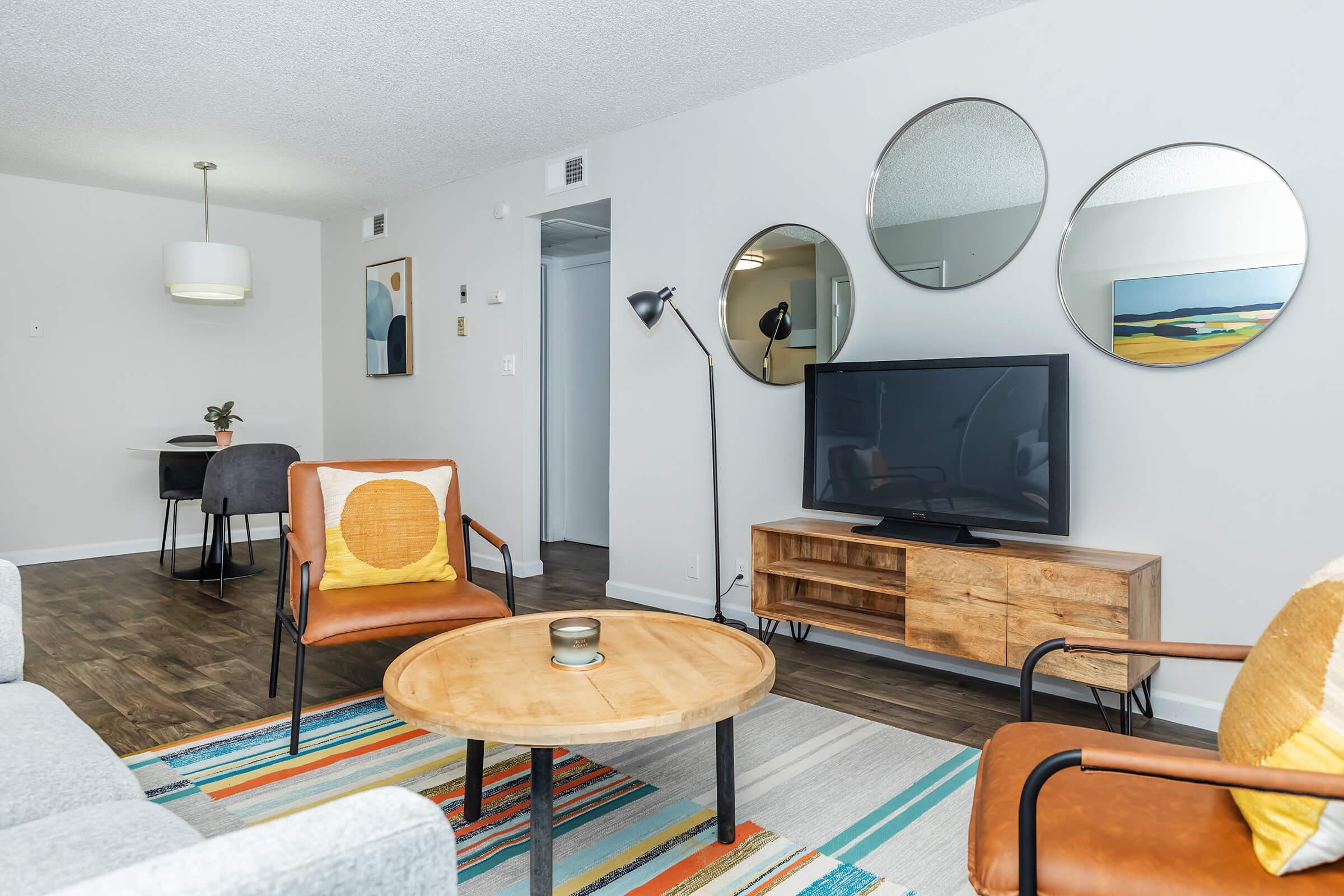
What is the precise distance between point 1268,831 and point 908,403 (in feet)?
6.96

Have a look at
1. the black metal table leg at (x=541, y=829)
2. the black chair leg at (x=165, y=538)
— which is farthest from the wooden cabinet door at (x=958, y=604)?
the black chair leg at (x=165, y=538)

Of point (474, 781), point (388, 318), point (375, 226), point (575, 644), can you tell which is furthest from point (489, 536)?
point (375, 226)

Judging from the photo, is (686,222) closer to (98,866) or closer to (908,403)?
(908,403)

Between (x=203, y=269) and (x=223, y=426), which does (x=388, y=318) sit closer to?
(x=203, y=269)

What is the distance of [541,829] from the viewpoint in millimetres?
1572

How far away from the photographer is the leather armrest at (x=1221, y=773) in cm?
101

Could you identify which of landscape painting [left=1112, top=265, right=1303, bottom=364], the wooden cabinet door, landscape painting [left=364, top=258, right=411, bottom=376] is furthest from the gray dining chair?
landscape painting [left=1112, top=265, right=1303, bottom=364]

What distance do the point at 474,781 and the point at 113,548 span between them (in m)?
5.13

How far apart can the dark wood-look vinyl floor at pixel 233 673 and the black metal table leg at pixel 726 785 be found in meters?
0.96

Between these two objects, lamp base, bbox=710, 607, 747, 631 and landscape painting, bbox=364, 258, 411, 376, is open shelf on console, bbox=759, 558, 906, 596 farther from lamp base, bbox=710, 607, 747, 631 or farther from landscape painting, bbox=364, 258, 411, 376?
landscape painting, bbox=364, 258, 411, 376

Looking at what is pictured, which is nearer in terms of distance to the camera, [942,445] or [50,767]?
[50,767]

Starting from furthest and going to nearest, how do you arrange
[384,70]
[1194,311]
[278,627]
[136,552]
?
[136,552] → [384,70] → [278,627] → [1194,311]

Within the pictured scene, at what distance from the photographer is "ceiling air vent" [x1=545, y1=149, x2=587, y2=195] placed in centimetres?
466

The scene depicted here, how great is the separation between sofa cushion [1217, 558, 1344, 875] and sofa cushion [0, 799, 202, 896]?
1.40 metres
